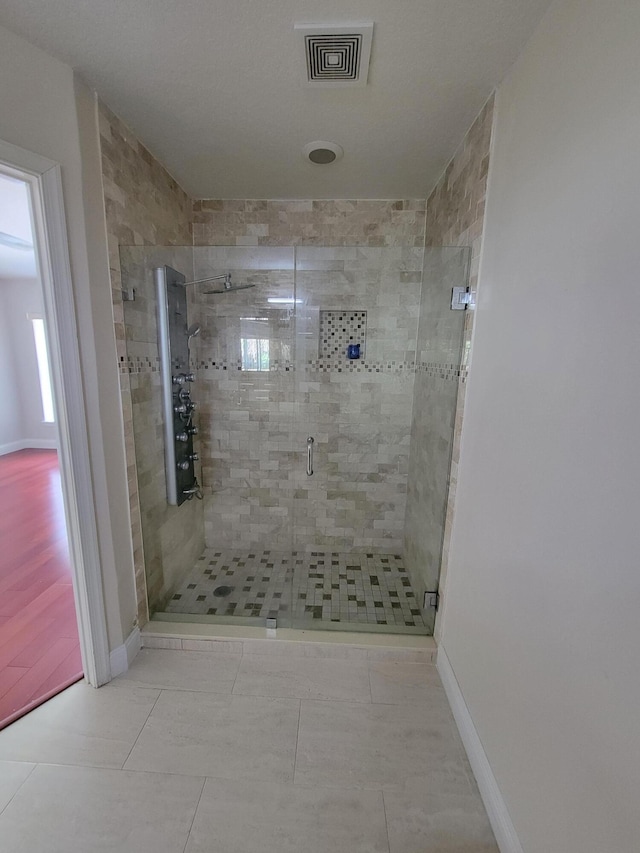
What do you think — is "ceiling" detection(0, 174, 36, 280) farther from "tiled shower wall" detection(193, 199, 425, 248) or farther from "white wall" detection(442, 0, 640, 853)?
"white wall" detection(442, 0, 640, 853)

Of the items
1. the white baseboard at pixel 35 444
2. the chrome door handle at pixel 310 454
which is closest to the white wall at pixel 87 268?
the chrome door handle at pixel 310 454

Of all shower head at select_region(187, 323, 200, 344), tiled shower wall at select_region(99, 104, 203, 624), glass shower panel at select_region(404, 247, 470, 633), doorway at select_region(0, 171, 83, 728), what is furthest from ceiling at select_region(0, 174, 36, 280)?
glass shower panel at select_region(404, 247, 470, 633)

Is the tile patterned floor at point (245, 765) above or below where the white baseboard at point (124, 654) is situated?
below

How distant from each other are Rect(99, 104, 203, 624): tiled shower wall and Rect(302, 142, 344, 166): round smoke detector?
32.9 inches

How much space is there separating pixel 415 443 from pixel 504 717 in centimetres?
148

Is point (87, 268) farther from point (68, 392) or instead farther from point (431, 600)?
point (431, 600)

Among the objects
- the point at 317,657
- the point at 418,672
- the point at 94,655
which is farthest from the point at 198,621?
the point at 418,672

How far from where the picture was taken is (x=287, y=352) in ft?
7.74

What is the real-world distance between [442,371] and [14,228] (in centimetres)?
398

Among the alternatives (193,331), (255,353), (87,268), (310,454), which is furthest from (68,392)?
(310,454)

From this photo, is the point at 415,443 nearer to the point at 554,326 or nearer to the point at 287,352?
the point at 287,352

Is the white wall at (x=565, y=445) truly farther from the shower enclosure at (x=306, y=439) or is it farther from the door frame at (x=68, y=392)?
the door frame at (x=68, y=392)

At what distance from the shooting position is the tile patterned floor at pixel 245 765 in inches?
42.1

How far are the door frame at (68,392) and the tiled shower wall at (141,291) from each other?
0.73 feet
